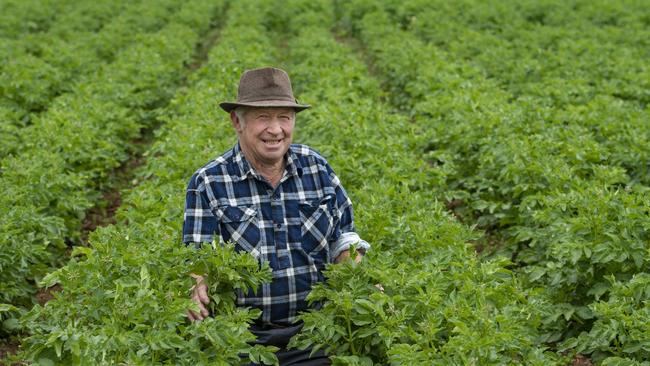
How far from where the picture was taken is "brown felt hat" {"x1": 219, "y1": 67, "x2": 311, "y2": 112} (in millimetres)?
4047

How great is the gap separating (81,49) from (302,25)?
6.84 m

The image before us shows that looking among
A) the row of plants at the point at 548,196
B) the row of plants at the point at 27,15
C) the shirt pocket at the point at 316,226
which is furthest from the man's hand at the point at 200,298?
the row of plants at the point at 27,15

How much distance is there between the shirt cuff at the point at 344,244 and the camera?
4223mm

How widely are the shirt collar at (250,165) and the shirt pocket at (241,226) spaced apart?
0.59 feet

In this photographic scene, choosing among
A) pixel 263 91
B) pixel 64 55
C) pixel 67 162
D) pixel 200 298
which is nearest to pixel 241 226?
pixel 200 298

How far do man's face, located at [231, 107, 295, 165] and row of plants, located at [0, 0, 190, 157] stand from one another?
17.2 ft

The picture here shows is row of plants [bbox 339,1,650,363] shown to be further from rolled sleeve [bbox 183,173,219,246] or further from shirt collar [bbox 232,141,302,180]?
rolled sleeve [bbox 183,173,219,246]

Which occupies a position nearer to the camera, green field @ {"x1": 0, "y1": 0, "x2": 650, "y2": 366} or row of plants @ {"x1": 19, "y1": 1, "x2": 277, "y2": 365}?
row of plants @ {"x1": 19, "y1": 1, "x2": 277, "y2": 365}

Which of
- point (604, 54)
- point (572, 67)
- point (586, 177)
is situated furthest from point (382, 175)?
point (604, 54)

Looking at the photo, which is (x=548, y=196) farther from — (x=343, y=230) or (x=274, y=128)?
(x=274, y=128)

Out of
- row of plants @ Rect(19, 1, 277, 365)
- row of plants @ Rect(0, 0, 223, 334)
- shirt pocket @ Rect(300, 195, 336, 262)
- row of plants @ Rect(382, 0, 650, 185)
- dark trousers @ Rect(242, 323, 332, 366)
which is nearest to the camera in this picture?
row of plants @ Rect(19, 1, 277, 365)

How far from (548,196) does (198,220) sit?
3299 millimetres

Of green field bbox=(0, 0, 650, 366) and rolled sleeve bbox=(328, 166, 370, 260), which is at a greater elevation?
rolled sleeve bbox=(328, 166, 370, 260)

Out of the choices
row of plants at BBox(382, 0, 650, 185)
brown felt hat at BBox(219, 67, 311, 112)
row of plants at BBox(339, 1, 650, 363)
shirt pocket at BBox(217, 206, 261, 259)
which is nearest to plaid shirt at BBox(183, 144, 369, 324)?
shirt pocket at BBox(217, 206, 261, 259)
